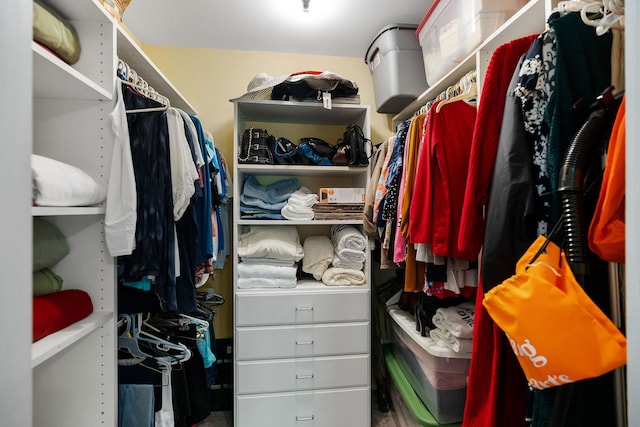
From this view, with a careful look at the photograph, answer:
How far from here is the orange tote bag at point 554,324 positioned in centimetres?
50

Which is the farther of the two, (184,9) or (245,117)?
(245,117)

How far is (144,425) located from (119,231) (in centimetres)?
79

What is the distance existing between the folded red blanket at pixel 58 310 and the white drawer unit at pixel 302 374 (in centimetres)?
89

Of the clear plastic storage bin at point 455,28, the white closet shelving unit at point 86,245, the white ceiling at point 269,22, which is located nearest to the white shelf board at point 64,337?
the white closet shelving unit at point 86,245

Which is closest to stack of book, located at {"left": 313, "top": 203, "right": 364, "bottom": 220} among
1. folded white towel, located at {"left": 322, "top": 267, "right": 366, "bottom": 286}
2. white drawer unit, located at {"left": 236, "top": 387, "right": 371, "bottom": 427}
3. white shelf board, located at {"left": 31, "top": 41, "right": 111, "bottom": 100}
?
folded white towel, located at {"left": 322, "top": 267, "right": 366, "bottom": 286}

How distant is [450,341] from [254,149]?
1373 mm

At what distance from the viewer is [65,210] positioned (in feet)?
2.51

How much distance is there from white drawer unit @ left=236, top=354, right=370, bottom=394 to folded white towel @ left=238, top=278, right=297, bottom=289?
1.32 ft

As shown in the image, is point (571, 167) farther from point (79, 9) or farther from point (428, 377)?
point (79, 9)

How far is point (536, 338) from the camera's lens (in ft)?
1.81

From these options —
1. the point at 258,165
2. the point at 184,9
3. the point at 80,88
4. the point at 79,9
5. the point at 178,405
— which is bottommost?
the point at 178,405

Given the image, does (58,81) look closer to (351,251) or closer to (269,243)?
(269,243)

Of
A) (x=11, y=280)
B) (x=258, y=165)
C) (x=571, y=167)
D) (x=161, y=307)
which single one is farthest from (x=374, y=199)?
(x=11, y=280)

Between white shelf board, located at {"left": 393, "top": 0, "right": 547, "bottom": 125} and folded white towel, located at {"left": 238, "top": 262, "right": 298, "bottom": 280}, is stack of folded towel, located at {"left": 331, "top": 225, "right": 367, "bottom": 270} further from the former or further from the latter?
white shelf board, located at {"left": 393, "top": 0, "right": 547, "bottom": 125}
